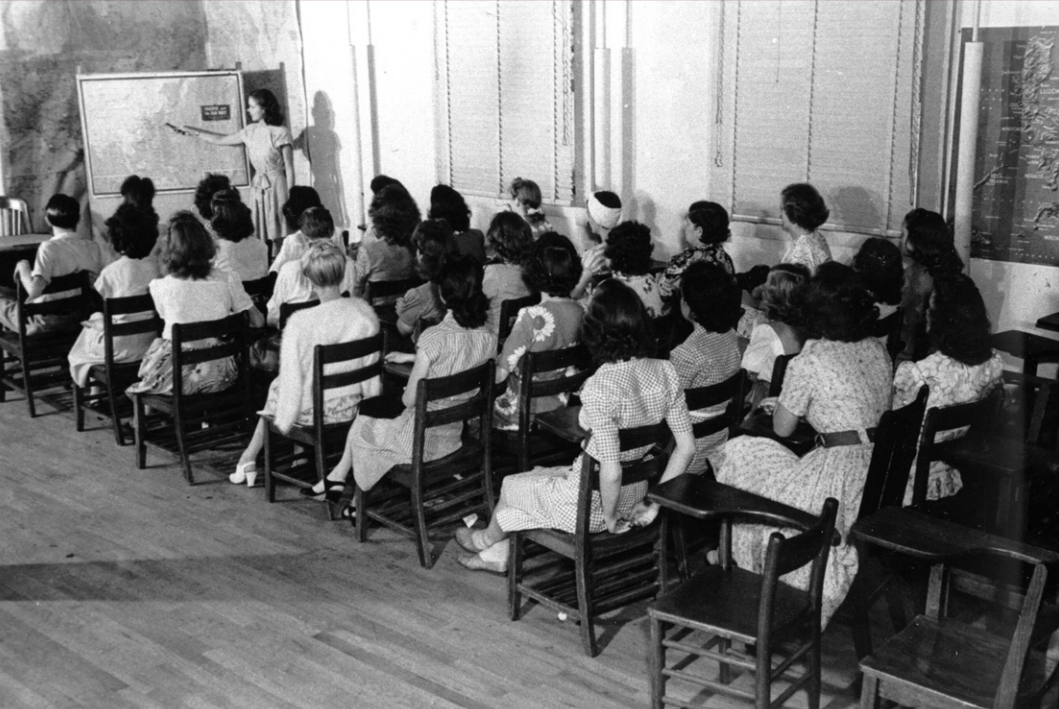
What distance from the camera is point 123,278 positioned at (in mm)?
6480

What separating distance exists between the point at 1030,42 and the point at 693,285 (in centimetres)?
266

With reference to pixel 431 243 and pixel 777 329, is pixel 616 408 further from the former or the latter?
pixel 431 243

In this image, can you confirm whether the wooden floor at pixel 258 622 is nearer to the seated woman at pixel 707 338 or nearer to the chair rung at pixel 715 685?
the chair rung at pixel 715 685

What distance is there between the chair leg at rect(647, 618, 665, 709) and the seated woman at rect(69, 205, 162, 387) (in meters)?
3.78

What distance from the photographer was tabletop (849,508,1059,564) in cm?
321

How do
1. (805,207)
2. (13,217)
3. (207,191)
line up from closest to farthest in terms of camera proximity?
Answer: (805,207)
(207,191)
(13,217)

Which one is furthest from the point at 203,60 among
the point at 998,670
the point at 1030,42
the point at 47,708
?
the point at 998,670

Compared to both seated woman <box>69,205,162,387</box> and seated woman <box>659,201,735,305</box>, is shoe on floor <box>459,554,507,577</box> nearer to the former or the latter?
seated woman <box>659,201,735,305</box>

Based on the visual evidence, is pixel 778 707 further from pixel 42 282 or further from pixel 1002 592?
pixel 42 282

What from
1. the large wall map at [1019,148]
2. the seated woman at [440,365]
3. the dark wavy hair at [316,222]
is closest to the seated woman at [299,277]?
the dark wavy hair at [316,222]

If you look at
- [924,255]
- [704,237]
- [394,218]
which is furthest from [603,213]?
[924,255]

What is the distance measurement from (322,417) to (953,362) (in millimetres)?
2608

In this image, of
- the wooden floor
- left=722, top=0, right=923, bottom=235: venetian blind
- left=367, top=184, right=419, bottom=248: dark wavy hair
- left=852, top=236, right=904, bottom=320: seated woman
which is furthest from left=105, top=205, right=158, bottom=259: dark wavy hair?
left=852, top=236, right=904, bottom=320: seated woman

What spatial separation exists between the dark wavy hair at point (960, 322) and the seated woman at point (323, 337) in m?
2.37
